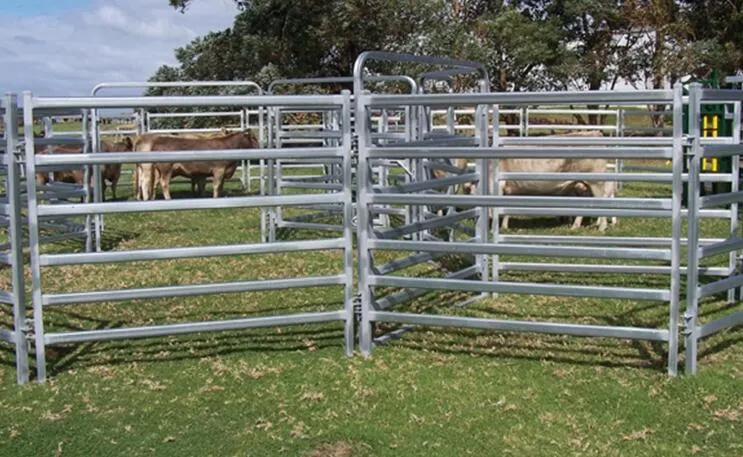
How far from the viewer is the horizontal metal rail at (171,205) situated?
5348 mm

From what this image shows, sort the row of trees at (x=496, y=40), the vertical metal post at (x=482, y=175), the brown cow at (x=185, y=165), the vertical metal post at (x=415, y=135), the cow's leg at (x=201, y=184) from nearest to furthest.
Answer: the vertical metal post at (x=482, y=175)
the vertical metal post at (x=415, y=135)
the brown cow at (x=185, y=165)
the cow's leg at (x=201, y=184)
the row of trees at (x=496, y=40)

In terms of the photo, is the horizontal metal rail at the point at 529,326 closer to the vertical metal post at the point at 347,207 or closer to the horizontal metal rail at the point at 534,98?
the vertical metal post at the point at 347,207

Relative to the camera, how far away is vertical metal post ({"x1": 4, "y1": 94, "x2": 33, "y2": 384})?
17.6ft

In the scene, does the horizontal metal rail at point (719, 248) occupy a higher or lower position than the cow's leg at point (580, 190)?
lower

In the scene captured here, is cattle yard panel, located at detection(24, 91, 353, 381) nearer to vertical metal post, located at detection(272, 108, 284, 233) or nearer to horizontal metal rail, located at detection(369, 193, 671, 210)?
horizontal metal rail, located at detection(369, 193, 671, 210)

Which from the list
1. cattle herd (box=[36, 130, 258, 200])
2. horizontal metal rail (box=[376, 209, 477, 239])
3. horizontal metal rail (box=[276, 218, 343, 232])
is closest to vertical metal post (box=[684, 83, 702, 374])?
→ horizontal metal rail (box=[376, 209, 477, 239])

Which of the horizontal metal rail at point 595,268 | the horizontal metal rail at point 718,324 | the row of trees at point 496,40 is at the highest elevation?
the row of trees at point 496,40

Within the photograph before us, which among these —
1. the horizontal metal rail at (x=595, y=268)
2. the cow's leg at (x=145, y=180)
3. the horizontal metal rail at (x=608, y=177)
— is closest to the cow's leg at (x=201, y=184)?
the cow's leg at (x=145, y=180)

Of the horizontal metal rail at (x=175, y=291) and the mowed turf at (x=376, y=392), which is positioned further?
the horizontal metal rail at (x=175, y=291)

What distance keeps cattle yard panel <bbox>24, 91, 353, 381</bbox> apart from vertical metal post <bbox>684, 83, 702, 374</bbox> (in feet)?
6.84

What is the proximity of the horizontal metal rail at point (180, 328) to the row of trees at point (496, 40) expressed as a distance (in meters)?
21.2

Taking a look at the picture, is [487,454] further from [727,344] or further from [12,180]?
[12,180]

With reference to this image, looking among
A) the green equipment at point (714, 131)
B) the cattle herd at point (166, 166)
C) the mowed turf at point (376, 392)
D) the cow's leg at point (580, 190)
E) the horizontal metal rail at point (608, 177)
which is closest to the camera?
the mowed turf at point (376, 392)

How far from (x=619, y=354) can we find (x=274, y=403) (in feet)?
7.72
